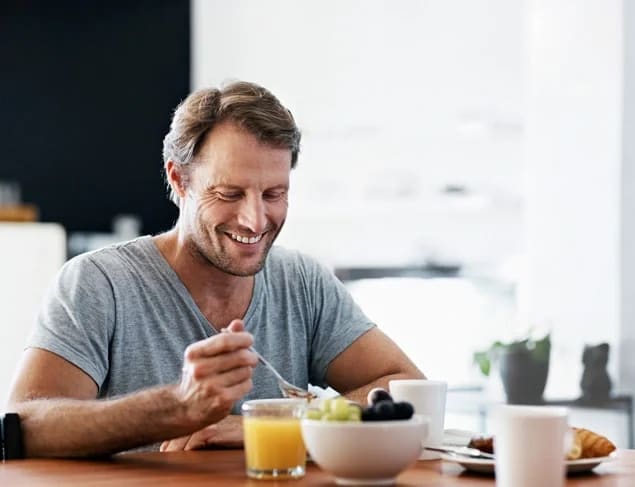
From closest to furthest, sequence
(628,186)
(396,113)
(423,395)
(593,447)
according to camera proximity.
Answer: (593,447) → (423,395) → (628,186) → (396,113)

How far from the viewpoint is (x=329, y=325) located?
8.60 ft

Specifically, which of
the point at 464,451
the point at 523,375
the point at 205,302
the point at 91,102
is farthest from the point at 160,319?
the point at 91,102

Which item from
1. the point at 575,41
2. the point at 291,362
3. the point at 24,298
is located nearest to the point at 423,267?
the point at 575,41

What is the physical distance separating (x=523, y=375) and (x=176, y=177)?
2.12 m

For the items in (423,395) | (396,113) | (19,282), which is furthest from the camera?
(396,113)

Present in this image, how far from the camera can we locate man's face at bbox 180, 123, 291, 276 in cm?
234

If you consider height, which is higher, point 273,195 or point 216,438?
point 273,195

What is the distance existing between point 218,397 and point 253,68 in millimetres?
5027

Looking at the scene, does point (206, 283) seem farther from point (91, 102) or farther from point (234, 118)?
point (91, 102)

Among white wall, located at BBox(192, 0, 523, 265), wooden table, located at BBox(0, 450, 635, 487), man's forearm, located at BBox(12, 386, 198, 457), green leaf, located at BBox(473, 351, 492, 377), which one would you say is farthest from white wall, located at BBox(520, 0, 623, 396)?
man's forearm, located at BBox(12, 386, 198, 457)

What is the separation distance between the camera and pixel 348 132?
6.39 meters

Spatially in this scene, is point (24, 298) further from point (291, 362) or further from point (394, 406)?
point (394, 406)

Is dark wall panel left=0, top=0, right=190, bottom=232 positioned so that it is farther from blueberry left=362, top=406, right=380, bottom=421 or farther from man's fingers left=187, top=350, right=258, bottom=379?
blueberry left=362, top=406, right=380, bottom=421

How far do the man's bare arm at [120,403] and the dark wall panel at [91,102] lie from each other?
16.1ft
